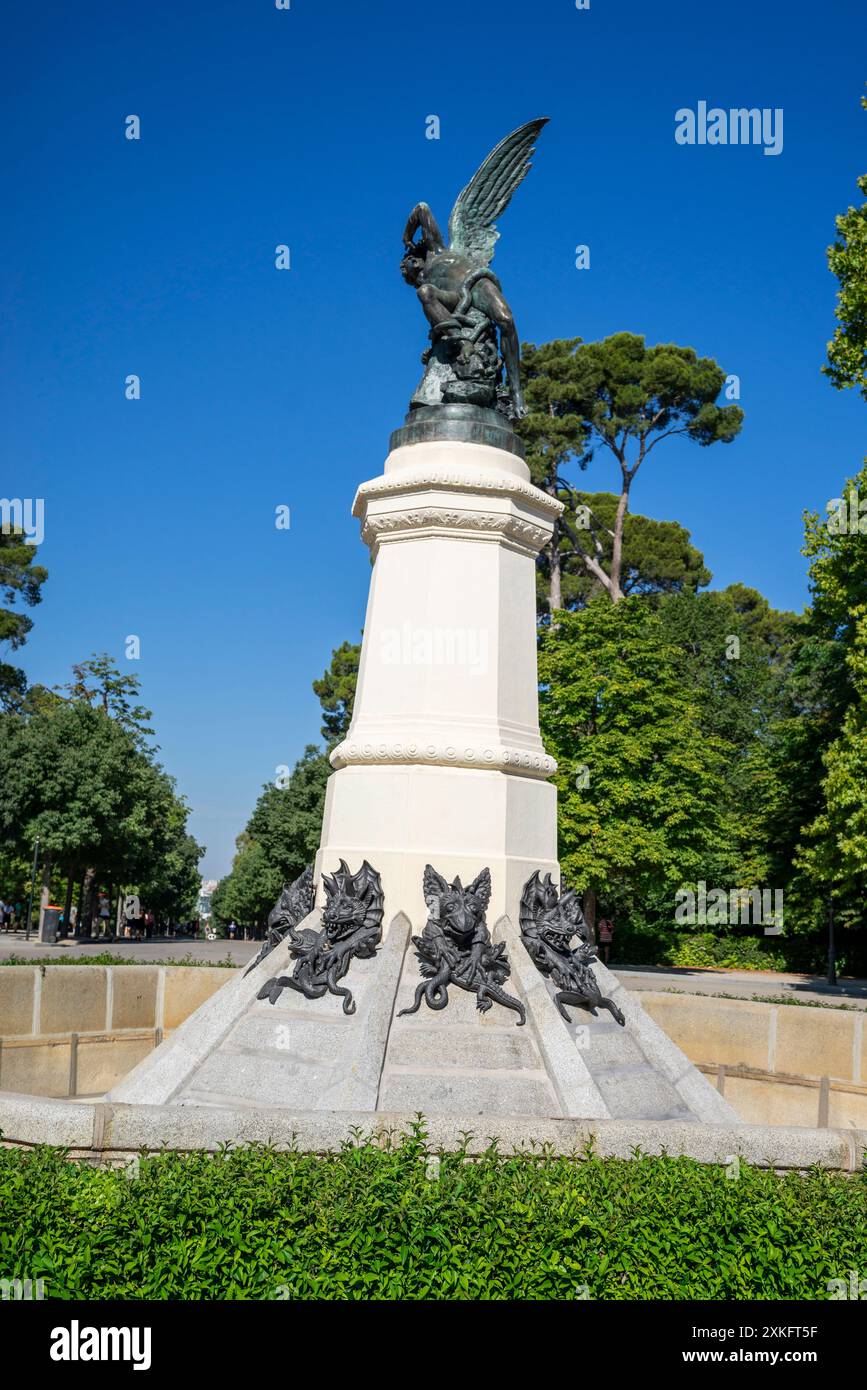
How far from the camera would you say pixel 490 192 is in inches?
493

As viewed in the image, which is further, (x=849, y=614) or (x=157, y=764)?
(x=157, y=764)

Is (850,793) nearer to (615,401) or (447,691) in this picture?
(447,691)

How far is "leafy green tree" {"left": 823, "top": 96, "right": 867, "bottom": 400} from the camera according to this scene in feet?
84.9

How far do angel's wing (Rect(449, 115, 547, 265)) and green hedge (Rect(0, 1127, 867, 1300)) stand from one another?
9.41 m

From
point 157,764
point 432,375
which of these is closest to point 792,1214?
point 432,375

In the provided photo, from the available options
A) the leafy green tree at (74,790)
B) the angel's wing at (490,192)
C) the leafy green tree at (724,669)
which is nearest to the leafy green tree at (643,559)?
the leafy green tree at (724,669)

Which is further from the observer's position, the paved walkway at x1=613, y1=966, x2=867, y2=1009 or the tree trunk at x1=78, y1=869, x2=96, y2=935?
the tree trunk at x1=78, y1=869, x2=96, y2=935

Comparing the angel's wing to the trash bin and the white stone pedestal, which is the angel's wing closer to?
the white stone pedestal

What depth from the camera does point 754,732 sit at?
170ft

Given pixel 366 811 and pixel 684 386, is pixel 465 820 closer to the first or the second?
pixel 366 811

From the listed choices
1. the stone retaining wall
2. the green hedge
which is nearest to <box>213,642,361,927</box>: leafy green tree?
the stone retaining wall

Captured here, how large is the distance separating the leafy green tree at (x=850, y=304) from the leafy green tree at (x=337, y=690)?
30157 mm
